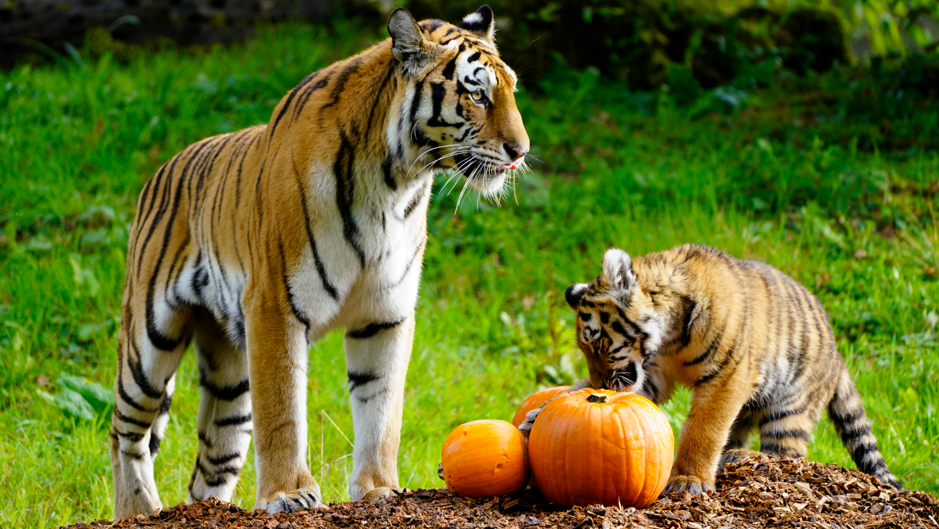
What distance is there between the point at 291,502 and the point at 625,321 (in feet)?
5.13

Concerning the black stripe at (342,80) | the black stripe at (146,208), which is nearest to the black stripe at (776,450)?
the black stripe at (342,80)

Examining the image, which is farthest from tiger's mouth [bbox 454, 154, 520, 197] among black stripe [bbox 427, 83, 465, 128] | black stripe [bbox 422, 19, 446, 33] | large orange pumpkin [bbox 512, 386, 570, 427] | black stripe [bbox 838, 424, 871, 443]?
black stripe [bbox 838, 424, 871, 443]

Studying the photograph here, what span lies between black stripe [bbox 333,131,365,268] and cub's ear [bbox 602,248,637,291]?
1.07 metres

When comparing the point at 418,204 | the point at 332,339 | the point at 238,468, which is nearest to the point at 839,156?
the point at 332,339

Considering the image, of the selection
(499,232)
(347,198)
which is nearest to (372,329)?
(347,198)

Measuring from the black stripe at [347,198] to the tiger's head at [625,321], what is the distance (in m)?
1.08

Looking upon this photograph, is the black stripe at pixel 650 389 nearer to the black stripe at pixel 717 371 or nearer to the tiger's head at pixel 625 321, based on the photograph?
the tiger's head at pixel 625 321

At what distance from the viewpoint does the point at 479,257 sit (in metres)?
6.56

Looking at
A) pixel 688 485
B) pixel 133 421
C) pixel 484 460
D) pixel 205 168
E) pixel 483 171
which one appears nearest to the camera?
pixel 484 460

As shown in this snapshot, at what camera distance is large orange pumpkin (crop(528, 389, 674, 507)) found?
9.07 ft

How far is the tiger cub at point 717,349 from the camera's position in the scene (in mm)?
3469

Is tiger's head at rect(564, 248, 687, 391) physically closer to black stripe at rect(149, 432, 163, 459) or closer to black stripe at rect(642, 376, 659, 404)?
black stripe at rect(642, 376, 659, 404)

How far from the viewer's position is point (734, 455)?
360cm

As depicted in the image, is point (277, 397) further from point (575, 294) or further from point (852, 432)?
point (852, 432)
